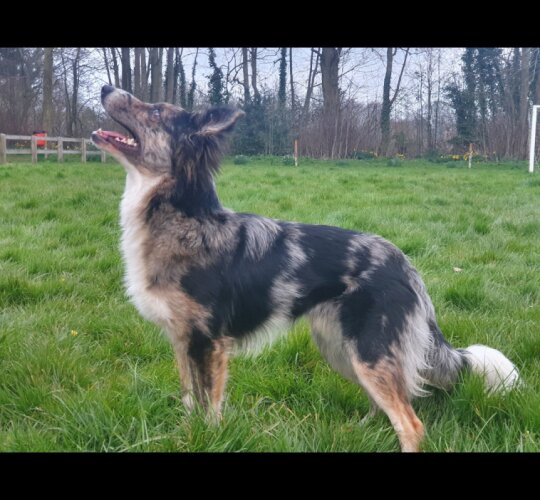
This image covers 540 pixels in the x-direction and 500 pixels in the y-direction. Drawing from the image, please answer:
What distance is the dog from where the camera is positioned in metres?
2.43

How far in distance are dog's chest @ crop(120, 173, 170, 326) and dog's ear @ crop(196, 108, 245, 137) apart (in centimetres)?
40

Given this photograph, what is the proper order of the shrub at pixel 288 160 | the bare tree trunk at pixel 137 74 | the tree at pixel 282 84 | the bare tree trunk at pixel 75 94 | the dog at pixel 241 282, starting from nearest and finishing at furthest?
the dog at pixel 241 282
the bare tree trunk at pixel 137 74
the tree at pixel 282 84
the bare tree trunk at pixel 75 94
the shrub at pixel 288 160

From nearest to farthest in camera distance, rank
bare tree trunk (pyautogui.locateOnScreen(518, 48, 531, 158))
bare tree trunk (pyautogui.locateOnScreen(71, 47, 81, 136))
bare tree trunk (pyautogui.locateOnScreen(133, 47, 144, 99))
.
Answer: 1. bare tree trunk (pyautogui.locateOnScreen(133, 47, 144, 99))
2. bare tree trunk (pyautogui.locateOnScreen(71, 47, 81, 136))
3. bare tree trunk (pyautogui.locateOnScreen(518, 48, 531, 158))

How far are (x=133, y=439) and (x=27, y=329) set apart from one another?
166cm

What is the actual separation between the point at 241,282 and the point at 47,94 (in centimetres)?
757

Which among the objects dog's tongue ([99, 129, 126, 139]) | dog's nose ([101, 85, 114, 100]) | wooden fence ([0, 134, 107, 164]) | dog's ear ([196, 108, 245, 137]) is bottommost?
dog's tongue ([99, 129, 126, 139])

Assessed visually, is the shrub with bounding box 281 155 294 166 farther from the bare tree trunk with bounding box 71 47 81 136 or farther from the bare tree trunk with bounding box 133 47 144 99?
the bare tree trunk with bounding box 133 47 144 99

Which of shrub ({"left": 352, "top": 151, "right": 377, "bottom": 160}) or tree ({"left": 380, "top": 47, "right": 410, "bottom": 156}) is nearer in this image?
tree ({"left": 380, "top": 47, "right": 410, "bottom": 156})

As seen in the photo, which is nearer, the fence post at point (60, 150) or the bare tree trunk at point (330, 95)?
the bare tree trunk at point (330, 95)

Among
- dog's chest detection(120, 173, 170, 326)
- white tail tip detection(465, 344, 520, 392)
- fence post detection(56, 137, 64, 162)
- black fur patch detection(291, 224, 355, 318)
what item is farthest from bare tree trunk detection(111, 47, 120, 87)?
fence post detection(56, 137, 64, 162)

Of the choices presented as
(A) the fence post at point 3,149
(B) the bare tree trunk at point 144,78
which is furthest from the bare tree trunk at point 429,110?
(A) the fence post at point 3,149

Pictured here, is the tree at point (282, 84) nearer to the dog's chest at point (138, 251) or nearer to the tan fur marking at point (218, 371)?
the dog's chest at point (138, 251)

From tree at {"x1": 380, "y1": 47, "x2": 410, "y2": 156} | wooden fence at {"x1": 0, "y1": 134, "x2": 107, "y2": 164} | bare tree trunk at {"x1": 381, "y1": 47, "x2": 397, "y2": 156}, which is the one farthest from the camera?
wooden fence at {"x1": 0, "y1": 134, "x2": 107, "y2": 164}

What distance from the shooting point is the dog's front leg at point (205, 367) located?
2.47 meters
